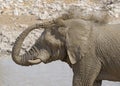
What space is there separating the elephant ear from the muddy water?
4.23 meters

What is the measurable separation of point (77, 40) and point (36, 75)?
19.4ft

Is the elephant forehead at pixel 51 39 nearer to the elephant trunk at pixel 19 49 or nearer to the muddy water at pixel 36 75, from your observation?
the elephant trunk at pixel 19 49

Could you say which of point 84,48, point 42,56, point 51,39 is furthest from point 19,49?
point 84,48

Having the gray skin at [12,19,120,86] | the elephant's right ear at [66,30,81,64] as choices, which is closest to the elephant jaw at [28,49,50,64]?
the gray skin at [12,19,120,86]

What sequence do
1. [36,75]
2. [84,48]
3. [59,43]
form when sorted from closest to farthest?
[84,48] < [59,43] < [36,75]

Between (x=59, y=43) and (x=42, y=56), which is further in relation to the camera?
(x=42, y=56)

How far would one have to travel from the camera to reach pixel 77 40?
300 inches

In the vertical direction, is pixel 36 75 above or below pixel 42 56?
below

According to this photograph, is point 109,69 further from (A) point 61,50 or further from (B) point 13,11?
(B) point 13,11

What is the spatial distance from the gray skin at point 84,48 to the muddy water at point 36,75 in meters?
4.11

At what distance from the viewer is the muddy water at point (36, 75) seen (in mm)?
12188

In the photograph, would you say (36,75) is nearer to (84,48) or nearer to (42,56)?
(42,56)

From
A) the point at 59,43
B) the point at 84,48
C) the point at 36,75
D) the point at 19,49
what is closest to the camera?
the point at 84,48

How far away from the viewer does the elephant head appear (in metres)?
7.61
